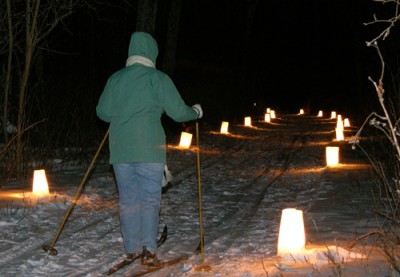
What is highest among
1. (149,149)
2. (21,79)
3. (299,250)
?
(21,79)

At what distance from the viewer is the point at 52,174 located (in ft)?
41.2

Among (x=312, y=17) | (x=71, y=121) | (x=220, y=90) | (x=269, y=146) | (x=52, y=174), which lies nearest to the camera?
(x=52, y=174)

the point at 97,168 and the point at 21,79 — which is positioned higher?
the point at 21,79

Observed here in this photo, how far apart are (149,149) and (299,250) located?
180 centimetres

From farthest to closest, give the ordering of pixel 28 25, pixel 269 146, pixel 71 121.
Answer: pixel 269 146
pixel 71 121
pixel 28 25

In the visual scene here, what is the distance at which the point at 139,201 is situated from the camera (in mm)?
6570

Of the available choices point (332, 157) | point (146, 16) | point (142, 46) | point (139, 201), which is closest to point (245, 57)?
point (146, 16)

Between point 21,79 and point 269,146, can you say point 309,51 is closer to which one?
point 269,146

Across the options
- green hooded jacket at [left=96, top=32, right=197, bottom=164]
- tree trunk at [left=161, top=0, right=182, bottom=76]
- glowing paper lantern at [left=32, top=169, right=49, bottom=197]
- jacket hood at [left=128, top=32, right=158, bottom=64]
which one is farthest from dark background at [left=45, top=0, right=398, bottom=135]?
green hooded jacket at [left=96, top=32, right=197, bottom=164]

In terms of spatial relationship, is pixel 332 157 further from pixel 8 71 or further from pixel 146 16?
pixel 8 71

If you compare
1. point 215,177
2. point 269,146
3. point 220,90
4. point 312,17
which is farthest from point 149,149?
point 312,17

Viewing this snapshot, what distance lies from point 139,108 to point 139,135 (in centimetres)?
27

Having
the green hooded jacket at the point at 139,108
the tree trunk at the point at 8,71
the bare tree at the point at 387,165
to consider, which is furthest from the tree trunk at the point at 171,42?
the green hooded jacket at the point at 139,108

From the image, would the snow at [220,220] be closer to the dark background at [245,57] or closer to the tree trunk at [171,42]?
the dark background at [245,57]
